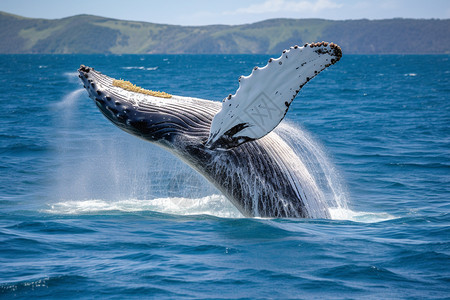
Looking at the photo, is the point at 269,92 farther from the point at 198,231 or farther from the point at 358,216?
the point at 358,216

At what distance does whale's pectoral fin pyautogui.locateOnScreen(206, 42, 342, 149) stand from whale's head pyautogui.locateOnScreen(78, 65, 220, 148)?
0.73 metres

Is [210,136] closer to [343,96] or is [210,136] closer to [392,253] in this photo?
[392,253]

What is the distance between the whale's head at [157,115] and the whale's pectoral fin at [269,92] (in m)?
0.73

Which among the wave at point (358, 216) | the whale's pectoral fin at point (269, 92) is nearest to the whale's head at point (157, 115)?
the whale's pectoral fin at point (269, 92)

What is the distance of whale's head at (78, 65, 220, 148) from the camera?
320 inches

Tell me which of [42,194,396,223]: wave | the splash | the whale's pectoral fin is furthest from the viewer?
[42,194,396,223]: wave

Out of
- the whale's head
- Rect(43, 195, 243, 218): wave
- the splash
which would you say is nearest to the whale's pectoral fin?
the whale's head

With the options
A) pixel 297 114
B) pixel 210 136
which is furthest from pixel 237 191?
pixel 297 114

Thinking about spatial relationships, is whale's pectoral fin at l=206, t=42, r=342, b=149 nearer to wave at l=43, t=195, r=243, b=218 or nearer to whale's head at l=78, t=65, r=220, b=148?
whale's head at l=78, t=65, r=220, b=148

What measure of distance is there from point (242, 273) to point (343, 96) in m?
32.1

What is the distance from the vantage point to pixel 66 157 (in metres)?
15.4

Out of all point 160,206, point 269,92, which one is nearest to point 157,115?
point 269,92

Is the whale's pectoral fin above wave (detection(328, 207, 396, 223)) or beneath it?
above

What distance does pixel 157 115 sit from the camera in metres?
8.19
